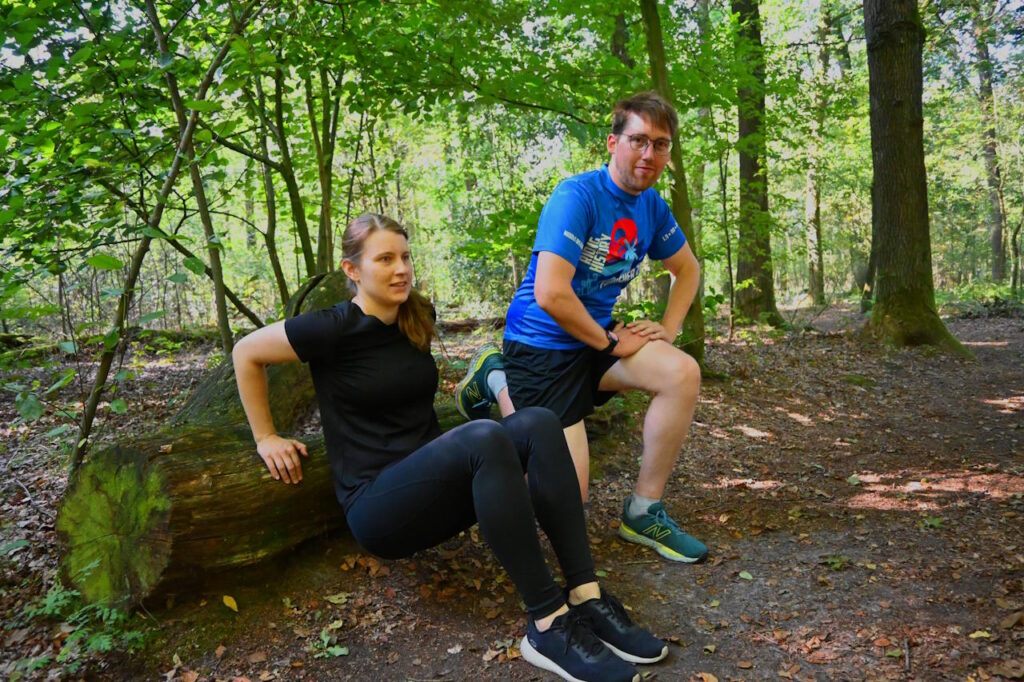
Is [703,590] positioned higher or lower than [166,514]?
lower

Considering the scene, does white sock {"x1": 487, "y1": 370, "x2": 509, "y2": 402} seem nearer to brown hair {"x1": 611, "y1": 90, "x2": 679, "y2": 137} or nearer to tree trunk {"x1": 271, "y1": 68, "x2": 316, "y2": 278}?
brown hair {"x1": 611, "y1": 90, "x2": 679, "y2": 137}

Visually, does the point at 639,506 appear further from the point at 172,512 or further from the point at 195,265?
the point at 195,265

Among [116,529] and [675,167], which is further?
[675,167]

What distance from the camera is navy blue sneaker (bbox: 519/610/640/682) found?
214 centimetres

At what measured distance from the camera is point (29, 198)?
269cm

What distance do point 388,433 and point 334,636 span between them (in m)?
0.78

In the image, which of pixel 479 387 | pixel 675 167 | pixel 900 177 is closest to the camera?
pixel 479 387

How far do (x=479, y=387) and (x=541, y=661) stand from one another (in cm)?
142

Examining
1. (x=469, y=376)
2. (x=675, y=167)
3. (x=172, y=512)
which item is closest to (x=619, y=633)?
(x=469, y=376)

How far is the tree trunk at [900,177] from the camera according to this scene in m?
7.50

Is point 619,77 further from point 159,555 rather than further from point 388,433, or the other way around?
point 159,555

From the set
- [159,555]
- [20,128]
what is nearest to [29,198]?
[20,128]

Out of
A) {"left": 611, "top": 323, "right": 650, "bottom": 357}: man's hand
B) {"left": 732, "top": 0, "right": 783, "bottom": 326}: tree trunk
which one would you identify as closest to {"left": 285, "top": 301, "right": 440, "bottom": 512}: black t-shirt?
{"left": 611, "top": 323, "right": 650, "bottom": 357}: man's hand

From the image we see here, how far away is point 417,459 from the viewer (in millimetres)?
2408
